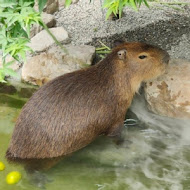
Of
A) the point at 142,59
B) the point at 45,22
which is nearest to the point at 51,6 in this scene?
the point at 45,22

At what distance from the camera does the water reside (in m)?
3.50

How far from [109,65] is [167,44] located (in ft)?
4.22

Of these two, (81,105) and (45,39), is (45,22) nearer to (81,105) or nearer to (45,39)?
(45,39)

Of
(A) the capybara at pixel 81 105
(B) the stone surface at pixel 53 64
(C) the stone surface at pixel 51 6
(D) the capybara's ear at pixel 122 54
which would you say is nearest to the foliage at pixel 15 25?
(A) the capybara at pixel 81 105

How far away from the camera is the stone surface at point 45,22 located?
5043 millimetres

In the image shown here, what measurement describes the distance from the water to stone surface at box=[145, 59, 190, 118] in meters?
0.10

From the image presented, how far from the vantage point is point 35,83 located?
175 inches

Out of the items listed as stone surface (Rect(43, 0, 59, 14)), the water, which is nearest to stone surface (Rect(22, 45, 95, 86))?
the water

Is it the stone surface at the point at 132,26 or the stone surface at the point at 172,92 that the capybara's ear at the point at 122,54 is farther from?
the stone surface at the point at 132,26

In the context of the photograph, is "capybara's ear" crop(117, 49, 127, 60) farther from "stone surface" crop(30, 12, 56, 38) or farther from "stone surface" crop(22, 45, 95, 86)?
"stone surface" crop(30, 12, 56, 38)

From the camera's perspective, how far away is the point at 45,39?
4.87m

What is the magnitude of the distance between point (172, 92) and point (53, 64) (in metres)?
1.27

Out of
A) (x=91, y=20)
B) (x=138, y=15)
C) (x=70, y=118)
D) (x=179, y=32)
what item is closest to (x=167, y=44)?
(x=179, y=32)

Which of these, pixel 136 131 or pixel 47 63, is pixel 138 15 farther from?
pixel 136 131
